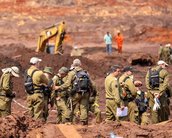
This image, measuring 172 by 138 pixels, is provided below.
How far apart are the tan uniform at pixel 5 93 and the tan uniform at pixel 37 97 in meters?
0.61

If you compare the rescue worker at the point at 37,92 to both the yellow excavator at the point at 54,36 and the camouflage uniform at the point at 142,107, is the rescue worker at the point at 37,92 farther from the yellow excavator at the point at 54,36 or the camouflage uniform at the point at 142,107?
the yellow excavator at the point at 54,36

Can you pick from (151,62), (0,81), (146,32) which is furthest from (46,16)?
(0,81)

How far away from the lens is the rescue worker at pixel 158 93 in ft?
46.6

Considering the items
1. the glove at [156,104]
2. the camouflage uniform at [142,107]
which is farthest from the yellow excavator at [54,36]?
the camouflage uniform at [142,107]

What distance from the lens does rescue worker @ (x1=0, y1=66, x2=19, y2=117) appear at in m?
14.2

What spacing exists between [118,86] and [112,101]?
461mm

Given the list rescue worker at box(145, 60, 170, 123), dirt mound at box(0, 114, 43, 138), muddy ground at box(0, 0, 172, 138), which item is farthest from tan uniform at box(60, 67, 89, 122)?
muddy ground at box(0, 0, 172, 138)

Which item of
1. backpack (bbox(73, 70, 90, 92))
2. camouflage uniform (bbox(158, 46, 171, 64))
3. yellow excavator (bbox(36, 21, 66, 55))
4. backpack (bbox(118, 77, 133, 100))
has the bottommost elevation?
backpack (bbox(118, 77, 133, 100))

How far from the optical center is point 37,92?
14008 mm

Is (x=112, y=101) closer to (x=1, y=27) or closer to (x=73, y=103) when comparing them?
(x=73, y=103)

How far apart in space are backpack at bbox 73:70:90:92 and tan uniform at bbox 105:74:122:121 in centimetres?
105

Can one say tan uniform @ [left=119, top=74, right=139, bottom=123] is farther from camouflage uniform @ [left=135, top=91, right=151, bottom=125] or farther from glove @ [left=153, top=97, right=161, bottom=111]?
glove @ [left=153, top=97, right=161, bottom=111]

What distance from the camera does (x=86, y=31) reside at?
47062 mm

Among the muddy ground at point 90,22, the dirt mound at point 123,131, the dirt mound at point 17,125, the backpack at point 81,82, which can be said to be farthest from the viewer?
the muddy ground at point 90,22
